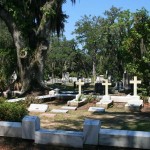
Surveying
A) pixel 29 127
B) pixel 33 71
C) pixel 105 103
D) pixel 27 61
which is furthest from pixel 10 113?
pixel 27 61

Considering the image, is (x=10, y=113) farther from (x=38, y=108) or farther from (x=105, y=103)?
(x=105, y=103)

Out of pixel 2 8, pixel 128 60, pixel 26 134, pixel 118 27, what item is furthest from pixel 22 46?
pixel 118 27

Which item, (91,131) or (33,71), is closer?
(91,131)

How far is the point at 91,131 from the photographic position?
668cm

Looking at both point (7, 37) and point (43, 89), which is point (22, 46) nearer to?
point (43, 89)

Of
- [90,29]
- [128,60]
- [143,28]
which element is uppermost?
[90,29]

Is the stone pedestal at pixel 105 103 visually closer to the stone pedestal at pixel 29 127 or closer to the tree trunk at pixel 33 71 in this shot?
the tree trunk at pixel 33 71

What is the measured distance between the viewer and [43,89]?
20.7 m

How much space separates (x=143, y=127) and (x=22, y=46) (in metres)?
12.2

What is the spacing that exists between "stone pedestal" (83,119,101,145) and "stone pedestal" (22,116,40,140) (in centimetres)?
104

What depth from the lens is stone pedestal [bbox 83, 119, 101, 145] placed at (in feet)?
21.9

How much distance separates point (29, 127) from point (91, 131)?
128 cm

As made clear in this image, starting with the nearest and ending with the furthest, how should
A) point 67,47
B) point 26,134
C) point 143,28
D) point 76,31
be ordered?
point 26,134 < point 143,28 < point 76,31 < point 67,47

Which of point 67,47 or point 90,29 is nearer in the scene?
point 90,29
